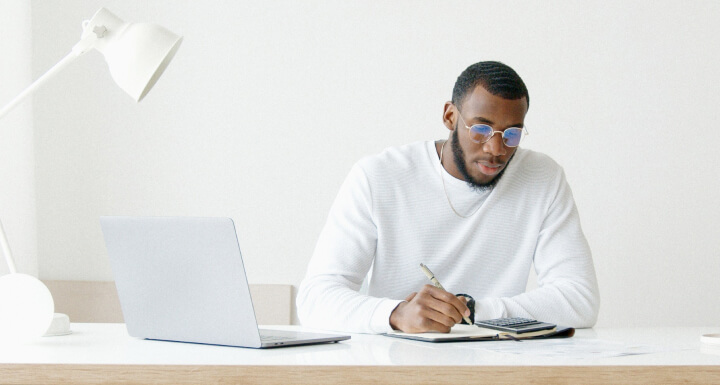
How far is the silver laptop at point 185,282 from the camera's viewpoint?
1.23 meters

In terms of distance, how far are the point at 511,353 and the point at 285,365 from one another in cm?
37

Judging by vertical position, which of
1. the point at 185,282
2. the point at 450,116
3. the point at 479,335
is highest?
the point at 450,116

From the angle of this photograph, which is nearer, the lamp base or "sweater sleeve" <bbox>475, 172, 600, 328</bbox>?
the lamp base

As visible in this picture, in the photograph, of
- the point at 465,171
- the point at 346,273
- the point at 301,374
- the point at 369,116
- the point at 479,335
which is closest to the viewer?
the point at 301,374

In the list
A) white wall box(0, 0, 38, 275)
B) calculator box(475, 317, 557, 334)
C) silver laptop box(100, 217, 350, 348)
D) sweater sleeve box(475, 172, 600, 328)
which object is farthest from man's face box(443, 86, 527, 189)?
white wall box(0, 0, 38, 275)

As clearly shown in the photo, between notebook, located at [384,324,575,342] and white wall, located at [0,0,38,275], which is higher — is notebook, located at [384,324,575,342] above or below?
below

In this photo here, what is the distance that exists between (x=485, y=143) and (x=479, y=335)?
2.32 ft

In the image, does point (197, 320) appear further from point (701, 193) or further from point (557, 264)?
point (701, 193)

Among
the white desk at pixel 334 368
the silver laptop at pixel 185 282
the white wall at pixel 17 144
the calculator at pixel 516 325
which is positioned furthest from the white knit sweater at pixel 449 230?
the white wall at pixel 17 144

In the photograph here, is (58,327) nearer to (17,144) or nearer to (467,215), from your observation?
(467,215)

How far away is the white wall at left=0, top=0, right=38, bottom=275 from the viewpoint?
2.77 meters

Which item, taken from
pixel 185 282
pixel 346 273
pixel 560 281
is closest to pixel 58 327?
pixel 185 282

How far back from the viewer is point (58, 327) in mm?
1441

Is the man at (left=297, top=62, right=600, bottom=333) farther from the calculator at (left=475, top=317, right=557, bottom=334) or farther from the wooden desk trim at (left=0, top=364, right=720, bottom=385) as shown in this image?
the wooden desk trim at (left=0, top=364, right=720, bottom=385)
